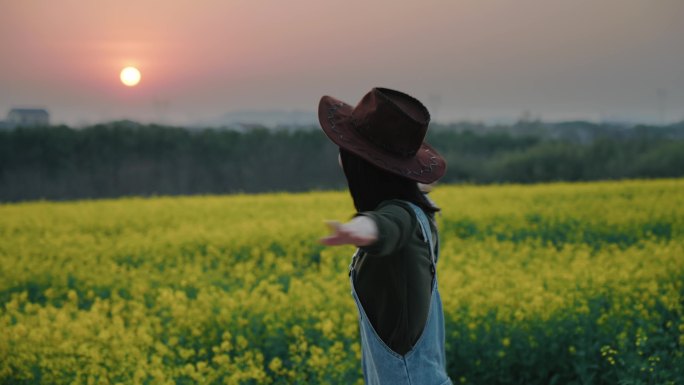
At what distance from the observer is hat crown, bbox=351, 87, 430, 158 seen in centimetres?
222

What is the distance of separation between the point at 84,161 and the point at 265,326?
22.5 metres

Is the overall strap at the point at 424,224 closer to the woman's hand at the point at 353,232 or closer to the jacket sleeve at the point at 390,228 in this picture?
the jacket sleeve at the point at 390,228

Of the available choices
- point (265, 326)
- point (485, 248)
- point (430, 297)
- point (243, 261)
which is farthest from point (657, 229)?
point (430, 297)

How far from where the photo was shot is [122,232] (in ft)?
35.3

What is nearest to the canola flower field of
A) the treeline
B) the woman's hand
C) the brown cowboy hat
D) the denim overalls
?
the denim overalls

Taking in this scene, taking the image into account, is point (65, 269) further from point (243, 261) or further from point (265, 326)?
point (265, 326)

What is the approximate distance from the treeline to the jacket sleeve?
79.4 feet

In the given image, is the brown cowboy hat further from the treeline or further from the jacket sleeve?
the treeline

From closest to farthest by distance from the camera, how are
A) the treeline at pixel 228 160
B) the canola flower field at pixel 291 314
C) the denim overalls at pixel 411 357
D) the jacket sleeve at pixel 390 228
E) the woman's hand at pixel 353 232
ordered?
the woman's hand at pixel 353 232, the jacket sleeve at pixel 390 228, the denim overalls at pixel 411 357, the canola flower field at pixel 291 314, the treeline at pixel 228 160

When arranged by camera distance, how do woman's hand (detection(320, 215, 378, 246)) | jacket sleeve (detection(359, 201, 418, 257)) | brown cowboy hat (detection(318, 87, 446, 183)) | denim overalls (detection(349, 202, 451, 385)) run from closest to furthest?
woman's hand (detection(320, 215, 378, 246)), jacket sleeve (detection(359, 201, 418, 257)), brown cowboy hat (detection(318, 87, 446, 183)), denim overalls (detection(349, 202, 451, 385))

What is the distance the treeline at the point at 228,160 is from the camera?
83.0 feet

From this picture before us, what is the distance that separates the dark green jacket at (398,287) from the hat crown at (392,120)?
17 centimetres

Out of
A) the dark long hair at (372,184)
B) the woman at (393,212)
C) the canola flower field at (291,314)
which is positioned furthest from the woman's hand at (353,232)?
the canola flower field at (291,314)

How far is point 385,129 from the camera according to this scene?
2230 millimetres
